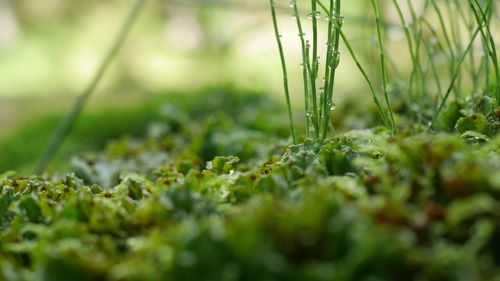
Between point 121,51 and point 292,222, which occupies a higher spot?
point 121,51

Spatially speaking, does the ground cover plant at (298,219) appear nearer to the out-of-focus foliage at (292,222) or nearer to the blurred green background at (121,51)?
the out-of-focus foliage at (292,222)

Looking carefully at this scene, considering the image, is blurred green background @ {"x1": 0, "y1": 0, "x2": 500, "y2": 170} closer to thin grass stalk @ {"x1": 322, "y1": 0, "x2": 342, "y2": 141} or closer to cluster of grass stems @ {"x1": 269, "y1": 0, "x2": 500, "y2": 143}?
cluster of grass stems @ {"x1": 269, "y1": 0, "x2": 500, "y2": 143}

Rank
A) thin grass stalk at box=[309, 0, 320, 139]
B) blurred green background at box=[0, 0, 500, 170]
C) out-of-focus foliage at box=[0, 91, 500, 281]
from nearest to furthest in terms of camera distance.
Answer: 1. out-of-focus foliage at box=[0, 91, 500, 281]
2. thin grass stalk at box=[309, 0, 320, 139]
3. blurred green background at box=[0, 0, 500, 170]

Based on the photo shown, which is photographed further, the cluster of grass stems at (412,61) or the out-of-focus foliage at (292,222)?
the cluster of grass stems at (412,61)

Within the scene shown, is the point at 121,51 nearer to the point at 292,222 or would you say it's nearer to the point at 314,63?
the point at 314,63

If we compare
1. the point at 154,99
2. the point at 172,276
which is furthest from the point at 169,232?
the point at 154,99

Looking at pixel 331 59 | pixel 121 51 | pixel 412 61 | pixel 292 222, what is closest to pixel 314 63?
pixel 331 59

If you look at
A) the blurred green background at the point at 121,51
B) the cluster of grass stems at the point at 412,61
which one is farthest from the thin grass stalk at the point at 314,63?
the blurred green background at the point at 121,51

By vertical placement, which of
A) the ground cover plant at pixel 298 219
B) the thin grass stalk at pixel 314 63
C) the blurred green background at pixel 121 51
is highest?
the blurred green background at pixel 121 51

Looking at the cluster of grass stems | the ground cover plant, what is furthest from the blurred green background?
the ground cover plant
